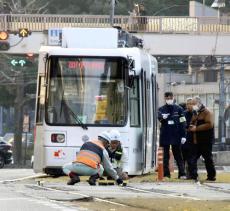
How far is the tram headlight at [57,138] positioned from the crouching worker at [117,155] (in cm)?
141

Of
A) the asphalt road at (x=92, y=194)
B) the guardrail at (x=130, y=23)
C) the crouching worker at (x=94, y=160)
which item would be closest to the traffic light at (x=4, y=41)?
the guardrail at (x=130, y=23)

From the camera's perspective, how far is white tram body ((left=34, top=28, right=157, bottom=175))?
21.2m

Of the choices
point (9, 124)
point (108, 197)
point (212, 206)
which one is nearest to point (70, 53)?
point (108, 197)

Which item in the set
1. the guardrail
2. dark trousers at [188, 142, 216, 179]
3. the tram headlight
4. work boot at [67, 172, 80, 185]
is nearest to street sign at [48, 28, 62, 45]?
the tram headlight

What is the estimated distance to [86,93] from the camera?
2127 cm

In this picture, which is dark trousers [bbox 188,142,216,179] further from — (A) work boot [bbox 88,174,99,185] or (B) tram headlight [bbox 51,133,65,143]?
(A) work boot [bbox 88,174,99,185]

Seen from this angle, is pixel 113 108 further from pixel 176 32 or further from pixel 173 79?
pixel 173 79

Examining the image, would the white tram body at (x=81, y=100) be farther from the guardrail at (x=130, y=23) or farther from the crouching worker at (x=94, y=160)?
the guardrail at (x=130, y=23)

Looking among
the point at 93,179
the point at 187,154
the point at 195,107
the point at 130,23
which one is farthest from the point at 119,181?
the point at 130,23

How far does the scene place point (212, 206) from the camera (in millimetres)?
13812

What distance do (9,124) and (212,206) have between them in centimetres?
8314

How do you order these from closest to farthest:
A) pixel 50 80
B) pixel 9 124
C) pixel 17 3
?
pixel 50 80
pixel 17 3
pixel 9 124

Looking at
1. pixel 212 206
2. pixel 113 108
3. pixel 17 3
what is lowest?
pixel 212 206

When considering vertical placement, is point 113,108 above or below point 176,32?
below
